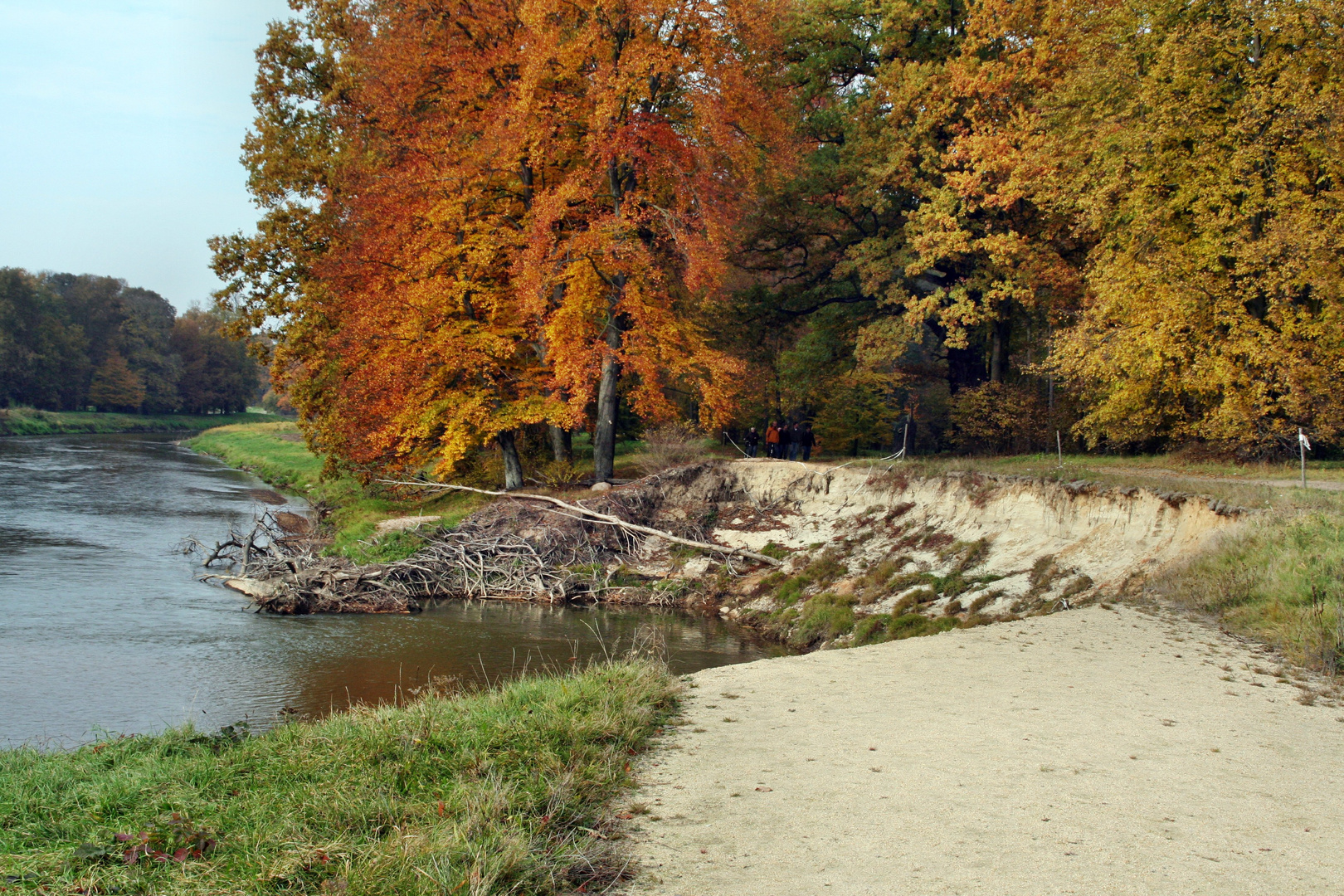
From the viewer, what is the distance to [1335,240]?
1619cm

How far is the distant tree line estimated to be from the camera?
227 feet

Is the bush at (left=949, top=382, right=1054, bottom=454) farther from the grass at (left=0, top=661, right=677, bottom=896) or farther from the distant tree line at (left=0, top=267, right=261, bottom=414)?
→ the distant tree line at (left=0, top=267, right=261, bottom=414)

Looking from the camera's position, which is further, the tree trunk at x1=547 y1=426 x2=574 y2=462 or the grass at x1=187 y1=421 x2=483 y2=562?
the tree trunk at x1=547 y1=426 x2=574 y2=462

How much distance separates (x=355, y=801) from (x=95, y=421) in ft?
268

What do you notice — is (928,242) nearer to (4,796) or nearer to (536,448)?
(536,448)

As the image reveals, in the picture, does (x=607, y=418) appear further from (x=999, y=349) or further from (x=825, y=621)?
(x=999, y=349)

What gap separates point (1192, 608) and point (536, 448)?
67.2 ft

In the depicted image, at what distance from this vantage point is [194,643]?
14148 millimetres

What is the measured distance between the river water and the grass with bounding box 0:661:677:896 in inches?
98.2

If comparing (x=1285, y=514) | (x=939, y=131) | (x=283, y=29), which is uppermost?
(x=283, y=29)

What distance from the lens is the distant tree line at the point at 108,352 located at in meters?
69.3

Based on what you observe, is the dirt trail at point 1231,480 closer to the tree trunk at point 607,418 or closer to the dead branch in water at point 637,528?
the dead branch in water at point 637,528

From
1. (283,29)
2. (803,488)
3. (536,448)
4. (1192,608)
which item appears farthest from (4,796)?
(283,29)

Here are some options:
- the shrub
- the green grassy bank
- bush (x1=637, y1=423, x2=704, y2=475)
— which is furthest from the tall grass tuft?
the green grassy bank
